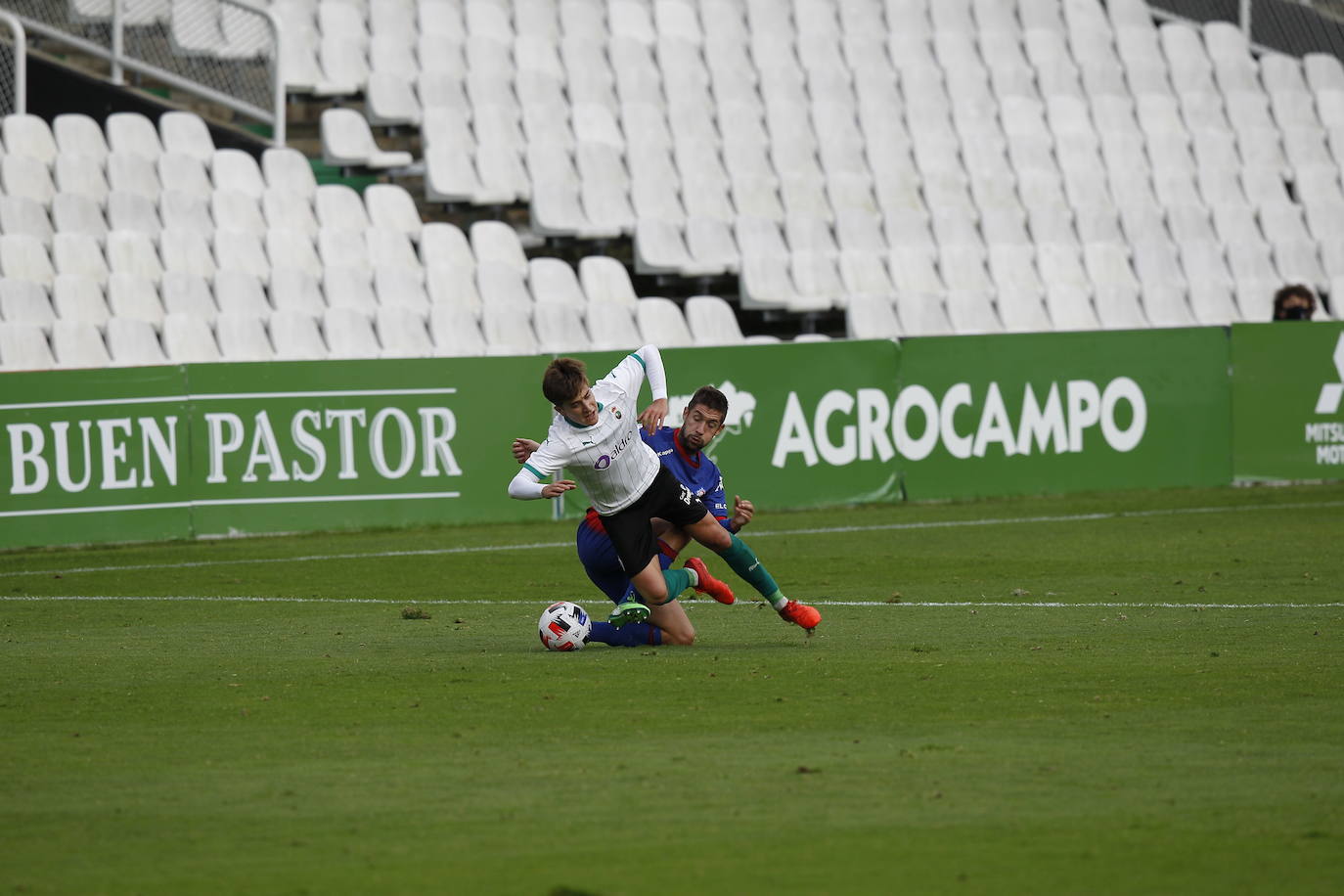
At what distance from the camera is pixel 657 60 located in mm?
22875

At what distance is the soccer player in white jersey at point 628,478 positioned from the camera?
29.2 ft

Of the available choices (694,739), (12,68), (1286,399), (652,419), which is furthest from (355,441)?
(1286,399)

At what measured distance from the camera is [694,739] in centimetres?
691

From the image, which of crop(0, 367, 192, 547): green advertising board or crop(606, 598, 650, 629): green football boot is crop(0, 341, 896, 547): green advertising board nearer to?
crop(0, 367, 192, 547): green advertising board

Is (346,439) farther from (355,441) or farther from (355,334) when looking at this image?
(355,334)

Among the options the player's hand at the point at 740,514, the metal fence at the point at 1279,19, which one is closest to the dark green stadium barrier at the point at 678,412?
the player's hand at the point at 740,514

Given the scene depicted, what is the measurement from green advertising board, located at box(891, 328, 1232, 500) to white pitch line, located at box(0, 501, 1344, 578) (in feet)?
5.04

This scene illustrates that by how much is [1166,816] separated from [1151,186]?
64.2 feet

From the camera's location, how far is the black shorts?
30.0 ft

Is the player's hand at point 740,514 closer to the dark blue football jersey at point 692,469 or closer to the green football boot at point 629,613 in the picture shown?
the dark blue football jersey at point 692,469

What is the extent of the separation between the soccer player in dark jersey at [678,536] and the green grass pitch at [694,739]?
0.25m

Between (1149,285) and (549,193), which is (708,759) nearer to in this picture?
(549,193)

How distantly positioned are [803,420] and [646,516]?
8.58m

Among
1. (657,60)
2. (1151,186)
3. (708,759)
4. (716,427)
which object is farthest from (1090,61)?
(708,759)
